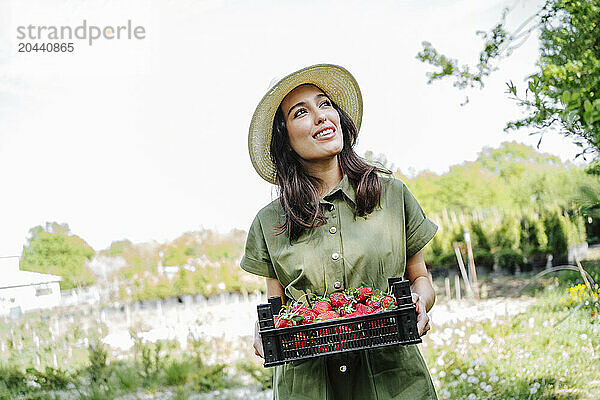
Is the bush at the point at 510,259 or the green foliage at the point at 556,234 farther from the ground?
the green foliage at the point at 556,234

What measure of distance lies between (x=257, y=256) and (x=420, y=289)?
0.40 meters

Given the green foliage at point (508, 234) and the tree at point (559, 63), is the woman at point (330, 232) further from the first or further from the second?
the green foliage at point (508, 234)

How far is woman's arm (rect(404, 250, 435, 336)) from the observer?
1.42 metres

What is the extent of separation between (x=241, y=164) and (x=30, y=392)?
2.00 m

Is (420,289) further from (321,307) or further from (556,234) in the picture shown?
(556,234)

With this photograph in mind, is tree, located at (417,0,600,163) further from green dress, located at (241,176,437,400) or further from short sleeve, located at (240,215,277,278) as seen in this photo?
short sleeve, located at (240,215,277,278)

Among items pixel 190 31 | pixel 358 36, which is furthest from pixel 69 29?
pixel 358 36

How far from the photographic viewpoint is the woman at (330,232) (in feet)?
4.87

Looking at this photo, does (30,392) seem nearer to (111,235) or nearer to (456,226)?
(111,235)

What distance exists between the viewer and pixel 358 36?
445cm

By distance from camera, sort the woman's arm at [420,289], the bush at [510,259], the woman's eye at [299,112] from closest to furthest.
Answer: the woman's arm at [420,289] → the woman's eye at [299,112] → the bush at [510,259]

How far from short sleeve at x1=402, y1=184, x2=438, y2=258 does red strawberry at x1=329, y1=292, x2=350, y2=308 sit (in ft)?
0.87

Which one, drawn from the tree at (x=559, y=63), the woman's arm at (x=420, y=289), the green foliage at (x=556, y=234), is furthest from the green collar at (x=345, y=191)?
the green foliage at (x=556, y=234)

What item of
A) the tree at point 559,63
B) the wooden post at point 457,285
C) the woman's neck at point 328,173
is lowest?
the wooden post at point 457,285
